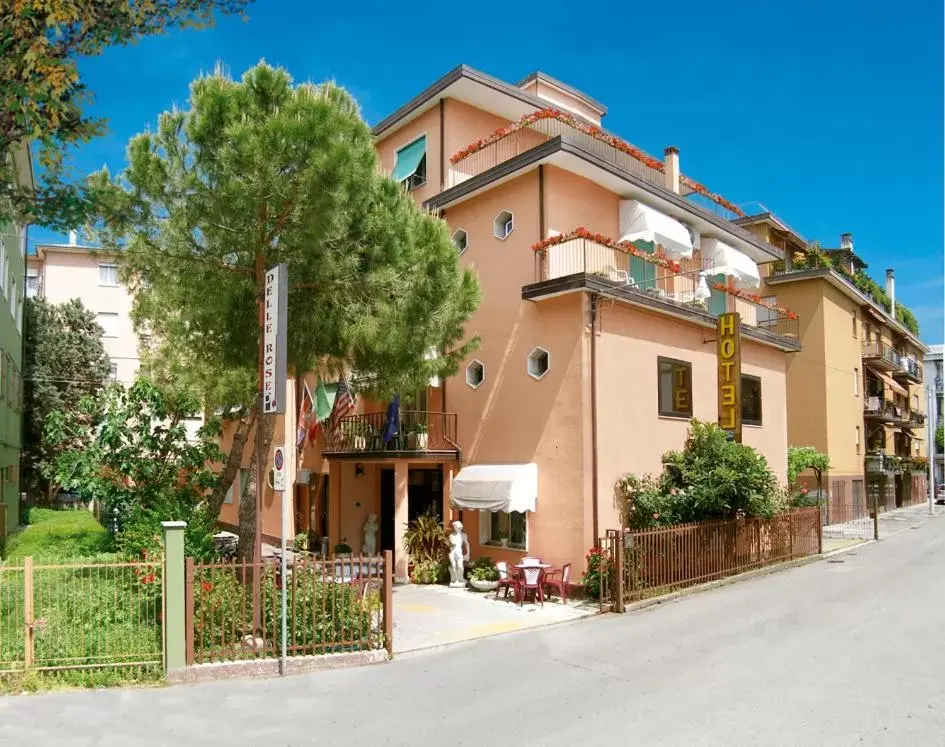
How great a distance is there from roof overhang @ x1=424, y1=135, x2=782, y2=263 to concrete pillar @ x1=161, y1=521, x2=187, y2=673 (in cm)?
1072

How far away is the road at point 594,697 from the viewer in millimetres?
7473

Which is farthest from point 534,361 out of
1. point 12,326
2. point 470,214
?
point 12,326

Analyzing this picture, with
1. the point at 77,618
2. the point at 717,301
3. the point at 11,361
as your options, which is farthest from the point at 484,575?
the point at 11,361

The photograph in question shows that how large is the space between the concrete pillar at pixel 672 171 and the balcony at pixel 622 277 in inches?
78.6

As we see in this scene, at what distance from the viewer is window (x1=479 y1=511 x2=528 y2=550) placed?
16.8m

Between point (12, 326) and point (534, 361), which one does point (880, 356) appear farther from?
point (12, 326)

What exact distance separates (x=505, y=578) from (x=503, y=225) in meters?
7.85

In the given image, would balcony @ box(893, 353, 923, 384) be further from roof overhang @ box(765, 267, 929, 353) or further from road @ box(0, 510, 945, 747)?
road @ box(0, 510, 945, 747)

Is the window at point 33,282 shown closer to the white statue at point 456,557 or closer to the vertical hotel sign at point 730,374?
the white statue at point 456,557

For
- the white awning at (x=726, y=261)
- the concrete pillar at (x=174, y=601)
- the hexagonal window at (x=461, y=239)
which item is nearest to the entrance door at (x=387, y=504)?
the hexagonal window at (x=461, y=239)

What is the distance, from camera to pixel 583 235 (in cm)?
1612

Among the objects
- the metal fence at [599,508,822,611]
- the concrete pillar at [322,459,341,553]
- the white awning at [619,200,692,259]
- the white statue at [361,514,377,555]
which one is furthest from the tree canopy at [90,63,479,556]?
the white statue at [361,514,377,555]

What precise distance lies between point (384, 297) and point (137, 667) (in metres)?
6.42

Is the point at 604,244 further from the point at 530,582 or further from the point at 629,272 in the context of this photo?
the point at 530,582
